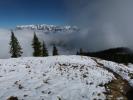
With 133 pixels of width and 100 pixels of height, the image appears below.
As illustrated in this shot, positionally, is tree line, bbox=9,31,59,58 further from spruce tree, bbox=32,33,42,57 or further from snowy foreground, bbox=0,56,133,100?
snowy foreground, bbox=0,56,133,100

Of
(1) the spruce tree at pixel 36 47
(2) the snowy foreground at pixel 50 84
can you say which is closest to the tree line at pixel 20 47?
(1) the spruce tree at pixel 36 47

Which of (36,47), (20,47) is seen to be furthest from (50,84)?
(36,47)

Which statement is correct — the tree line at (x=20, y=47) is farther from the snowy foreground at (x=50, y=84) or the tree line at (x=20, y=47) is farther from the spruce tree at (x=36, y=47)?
the snowy foreground at (x=50, y=84)

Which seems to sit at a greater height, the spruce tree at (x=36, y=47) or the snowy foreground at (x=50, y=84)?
the spruce tree at (x=36, y=47)

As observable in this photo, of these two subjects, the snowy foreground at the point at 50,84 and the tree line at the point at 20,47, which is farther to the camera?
the tree line at the point at 20,47

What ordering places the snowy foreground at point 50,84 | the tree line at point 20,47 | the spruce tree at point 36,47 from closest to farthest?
the snowy foreground at point 50,84 < the tree line at point 20,47 < the spruce tree at point 36,47

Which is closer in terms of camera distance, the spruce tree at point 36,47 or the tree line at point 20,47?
the tree line at point 20,47

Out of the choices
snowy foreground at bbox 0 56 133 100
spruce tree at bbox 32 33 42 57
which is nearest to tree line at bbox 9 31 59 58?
spruce tree at bbox 32 33 42 57

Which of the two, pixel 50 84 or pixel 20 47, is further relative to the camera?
pixel 20 47

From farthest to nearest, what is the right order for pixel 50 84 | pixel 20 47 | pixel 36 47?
1. pixel 36 47
2. pixel 20 47
3. pixel 50 84

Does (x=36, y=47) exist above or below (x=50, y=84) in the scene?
above

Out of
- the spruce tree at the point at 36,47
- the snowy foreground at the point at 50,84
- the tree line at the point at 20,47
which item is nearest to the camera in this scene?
the snowy foreground at the point at 50,84

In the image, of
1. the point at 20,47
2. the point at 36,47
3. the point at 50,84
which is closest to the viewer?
the point at 50,84

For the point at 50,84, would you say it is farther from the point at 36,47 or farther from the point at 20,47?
the point at 36,47
